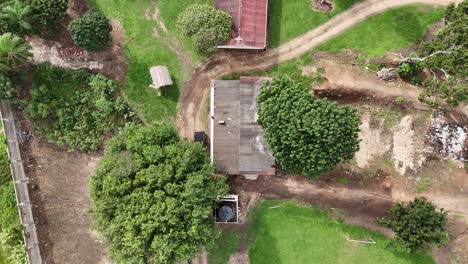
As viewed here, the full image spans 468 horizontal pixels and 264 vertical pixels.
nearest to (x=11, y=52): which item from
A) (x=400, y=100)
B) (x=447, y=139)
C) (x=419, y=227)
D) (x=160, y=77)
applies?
(x=160, y=77)

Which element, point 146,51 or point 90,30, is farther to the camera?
point 146,51

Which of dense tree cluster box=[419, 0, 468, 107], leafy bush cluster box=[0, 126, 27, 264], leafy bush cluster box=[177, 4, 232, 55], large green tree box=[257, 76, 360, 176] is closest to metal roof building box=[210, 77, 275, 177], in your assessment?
large green tree box=[257, 76, 360, 176]

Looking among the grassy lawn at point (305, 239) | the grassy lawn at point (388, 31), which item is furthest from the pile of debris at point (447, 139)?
the grassy lawn at point (305, 239)

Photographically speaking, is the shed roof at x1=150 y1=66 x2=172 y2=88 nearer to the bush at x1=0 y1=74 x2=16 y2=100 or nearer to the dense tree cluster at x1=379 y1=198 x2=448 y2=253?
the bush at x1=0 y1=74 x2=16 y2=100

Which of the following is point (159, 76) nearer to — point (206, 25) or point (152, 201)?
point (206, 25)

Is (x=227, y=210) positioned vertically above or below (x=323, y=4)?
below

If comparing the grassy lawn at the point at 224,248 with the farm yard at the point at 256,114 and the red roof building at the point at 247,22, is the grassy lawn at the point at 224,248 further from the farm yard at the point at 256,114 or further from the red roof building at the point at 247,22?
the red roof building at the point at 247,22

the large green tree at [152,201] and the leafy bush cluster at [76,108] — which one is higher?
the leafy bush cluster at [76,108]
